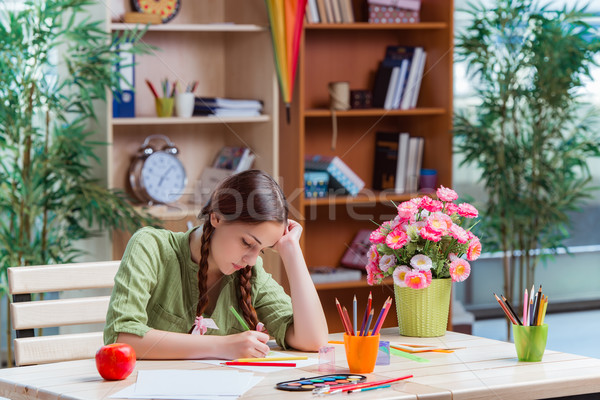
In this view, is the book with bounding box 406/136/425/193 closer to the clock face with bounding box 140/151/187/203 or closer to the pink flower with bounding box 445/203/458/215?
the clock face with bounding box 140/151/187/203

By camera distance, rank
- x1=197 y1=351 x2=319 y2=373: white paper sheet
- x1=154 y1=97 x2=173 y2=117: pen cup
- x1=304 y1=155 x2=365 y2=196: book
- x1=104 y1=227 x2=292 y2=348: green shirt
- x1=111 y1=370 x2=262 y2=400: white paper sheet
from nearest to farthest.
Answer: x1=111 y1=370 x2=262 y2=400: white paper sheet → x1=197 y1=351 x2=319 y2=373: white paper sheet → x1=104 y1=227 x2=292 y2=348: green shirt → x1=154 y1=97 x2=173 y2=117: pen cup → x1=304 y1=155 x2=365 y2=196: book

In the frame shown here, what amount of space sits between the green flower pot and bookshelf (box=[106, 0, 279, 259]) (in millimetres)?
1728

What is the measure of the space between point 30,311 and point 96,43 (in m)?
1.63

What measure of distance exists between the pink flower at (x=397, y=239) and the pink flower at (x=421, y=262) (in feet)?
0.15

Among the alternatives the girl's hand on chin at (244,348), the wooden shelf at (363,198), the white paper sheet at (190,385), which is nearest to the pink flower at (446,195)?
the girl's hand on chin at (244,348)

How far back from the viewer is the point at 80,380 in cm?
163

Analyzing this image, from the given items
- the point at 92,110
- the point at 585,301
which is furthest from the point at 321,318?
the point at 585,301

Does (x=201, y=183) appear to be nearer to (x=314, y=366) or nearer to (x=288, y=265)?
(x=288, y=265)

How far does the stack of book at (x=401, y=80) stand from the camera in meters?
4.08

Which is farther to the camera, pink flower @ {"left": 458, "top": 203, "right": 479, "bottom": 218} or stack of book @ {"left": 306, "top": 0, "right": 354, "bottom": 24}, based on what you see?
stack of book @ {"left": 306, "top": 0, "right": 354, "bottom": 24}

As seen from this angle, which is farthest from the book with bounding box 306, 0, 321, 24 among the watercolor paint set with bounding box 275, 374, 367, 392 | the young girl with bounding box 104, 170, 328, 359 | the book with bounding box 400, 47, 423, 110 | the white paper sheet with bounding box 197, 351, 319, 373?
the watercolor paint set with bounding box 275, 374, 367, 392

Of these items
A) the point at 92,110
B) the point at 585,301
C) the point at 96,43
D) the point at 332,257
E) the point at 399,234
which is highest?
the point at 96,43

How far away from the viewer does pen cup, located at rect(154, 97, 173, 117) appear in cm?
370

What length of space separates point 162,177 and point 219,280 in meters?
1.75
